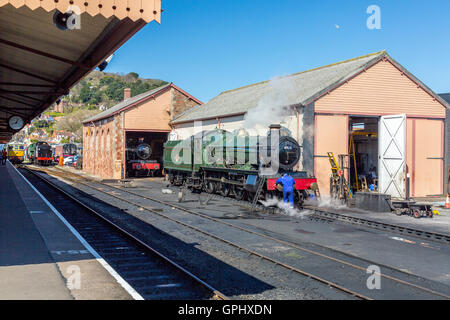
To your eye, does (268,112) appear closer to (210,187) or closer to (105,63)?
(210,187)

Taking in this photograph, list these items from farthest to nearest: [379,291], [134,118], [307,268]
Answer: [134,118] < [307,268] < [379,291]

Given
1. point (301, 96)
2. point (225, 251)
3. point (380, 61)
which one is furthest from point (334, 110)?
point (225, 251)

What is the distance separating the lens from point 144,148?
3291 centimetres

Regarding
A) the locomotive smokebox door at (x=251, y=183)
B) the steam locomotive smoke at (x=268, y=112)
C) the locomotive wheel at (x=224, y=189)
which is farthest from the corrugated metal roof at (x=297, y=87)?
the locomotive smokebox door at (x=251, y=183)

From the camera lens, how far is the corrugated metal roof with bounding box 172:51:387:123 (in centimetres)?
1969

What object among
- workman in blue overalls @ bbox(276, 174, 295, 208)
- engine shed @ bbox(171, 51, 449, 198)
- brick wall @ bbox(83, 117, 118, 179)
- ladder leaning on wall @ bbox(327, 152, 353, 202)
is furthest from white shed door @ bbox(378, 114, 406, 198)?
brick wall @ bbox(83, 117, 118, 179)

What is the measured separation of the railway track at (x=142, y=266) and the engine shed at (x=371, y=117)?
1037cm

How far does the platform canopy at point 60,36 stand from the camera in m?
5.63

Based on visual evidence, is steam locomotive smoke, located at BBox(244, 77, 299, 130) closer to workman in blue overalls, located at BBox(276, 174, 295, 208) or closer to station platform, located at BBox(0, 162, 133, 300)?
workman in blue overalls, located at BBox(276, 174, 295, 208)

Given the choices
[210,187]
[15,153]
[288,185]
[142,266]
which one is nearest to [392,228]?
[288,185]

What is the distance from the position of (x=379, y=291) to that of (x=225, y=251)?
144 inches

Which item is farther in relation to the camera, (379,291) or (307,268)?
(307,268)

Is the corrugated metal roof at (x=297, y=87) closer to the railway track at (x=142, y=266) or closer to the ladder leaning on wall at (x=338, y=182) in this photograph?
the ladder leaning on wall at (x=338, y=182)

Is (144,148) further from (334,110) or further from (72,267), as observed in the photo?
(72,267)
